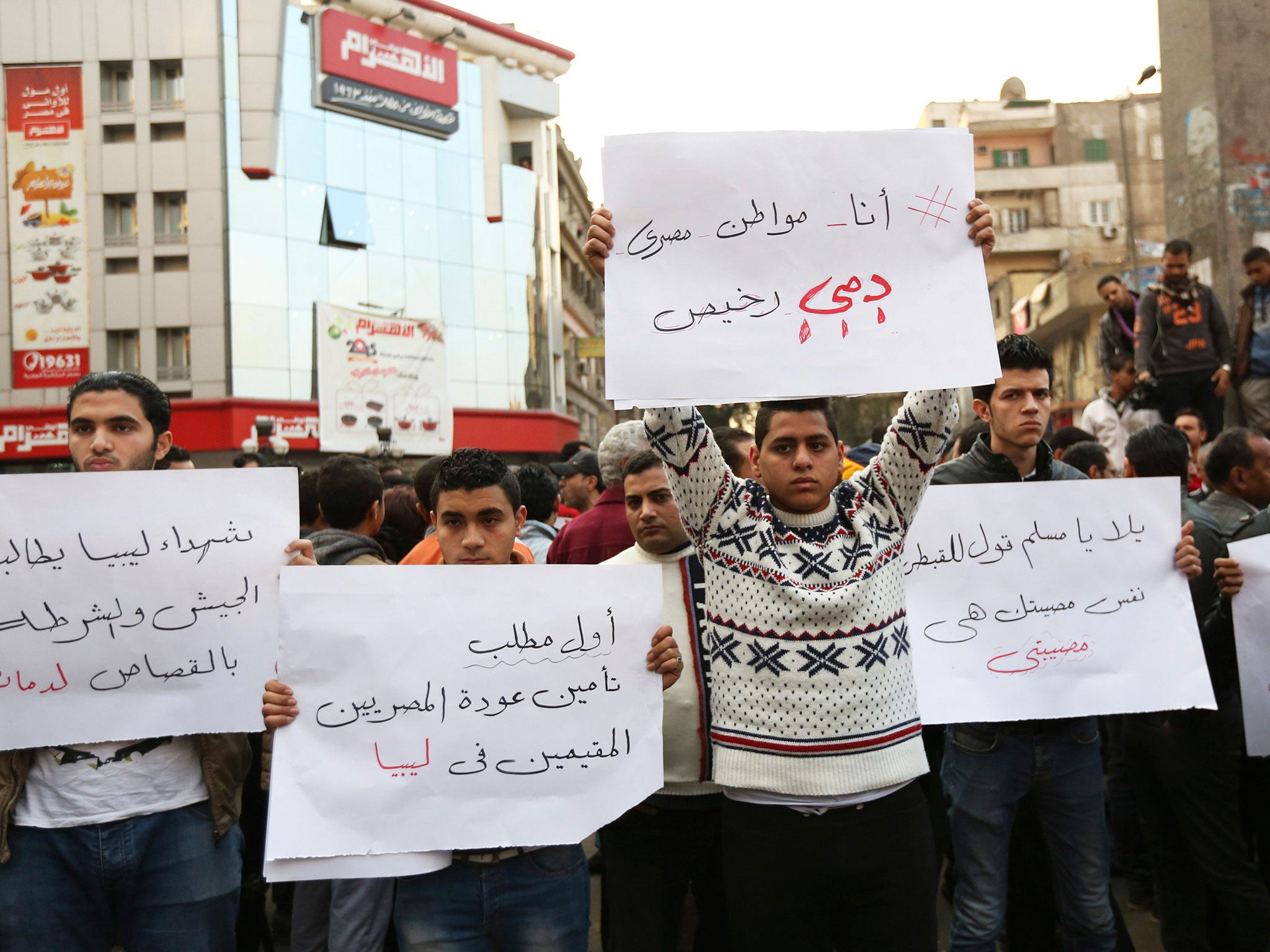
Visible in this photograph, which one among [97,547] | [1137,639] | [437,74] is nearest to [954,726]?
[1137,639]

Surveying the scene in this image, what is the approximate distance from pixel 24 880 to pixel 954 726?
261 cm

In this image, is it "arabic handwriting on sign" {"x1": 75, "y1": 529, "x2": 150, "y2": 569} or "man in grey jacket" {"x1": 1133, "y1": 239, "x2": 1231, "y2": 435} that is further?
"man in grey jacket" {"x1": 1133, "y1": 239, "x2": 1231, "y2": 435}

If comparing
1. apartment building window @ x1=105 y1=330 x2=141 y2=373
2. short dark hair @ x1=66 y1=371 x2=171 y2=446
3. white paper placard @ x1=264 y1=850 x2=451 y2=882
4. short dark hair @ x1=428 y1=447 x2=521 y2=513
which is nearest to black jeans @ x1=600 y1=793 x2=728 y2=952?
white paper placard @ x1=264 y1=850 x2=451 y2=882

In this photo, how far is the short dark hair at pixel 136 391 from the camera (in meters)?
2.50

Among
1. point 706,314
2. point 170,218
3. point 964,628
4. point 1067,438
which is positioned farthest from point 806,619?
point 170,218

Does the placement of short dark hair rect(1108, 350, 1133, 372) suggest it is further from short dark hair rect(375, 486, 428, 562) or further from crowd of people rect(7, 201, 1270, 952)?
short dark hair rect(375, 486, 428, 562)

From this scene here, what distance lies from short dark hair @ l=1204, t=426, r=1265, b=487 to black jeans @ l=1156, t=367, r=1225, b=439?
359 cm

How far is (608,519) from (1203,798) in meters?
2.28

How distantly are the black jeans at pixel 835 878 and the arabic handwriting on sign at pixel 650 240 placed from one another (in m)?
1.32

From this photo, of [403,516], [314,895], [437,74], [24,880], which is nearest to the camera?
[24,880]

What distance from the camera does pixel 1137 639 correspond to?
314 centimetres

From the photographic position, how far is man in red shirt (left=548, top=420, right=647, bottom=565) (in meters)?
3.77

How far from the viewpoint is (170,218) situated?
83.3 feet

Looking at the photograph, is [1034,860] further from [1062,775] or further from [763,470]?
[763,470]
